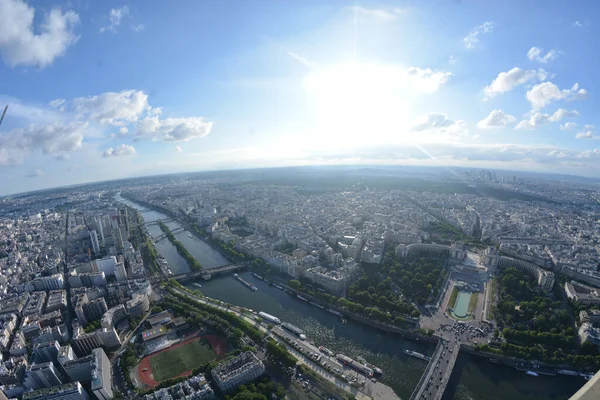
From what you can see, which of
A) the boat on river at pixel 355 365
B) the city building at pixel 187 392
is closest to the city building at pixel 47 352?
the city building at pixel 187 392

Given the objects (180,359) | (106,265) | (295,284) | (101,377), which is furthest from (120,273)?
(295,284)

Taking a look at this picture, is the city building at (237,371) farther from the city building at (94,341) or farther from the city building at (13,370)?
the city building at (13,370)

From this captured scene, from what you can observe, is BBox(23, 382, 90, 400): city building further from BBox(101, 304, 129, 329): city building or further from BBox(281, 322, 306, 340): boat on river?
BBox(281, 322, 306, 340): boat on river

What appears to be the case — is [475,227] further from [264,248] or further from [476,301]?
[264,248]

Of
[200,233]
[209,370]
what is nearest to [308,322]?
[209,370]

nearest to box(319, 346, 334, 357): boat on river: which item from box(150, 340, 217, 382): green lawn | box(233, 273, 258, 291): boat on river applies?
box(150, 340, 217, 382): green lawn

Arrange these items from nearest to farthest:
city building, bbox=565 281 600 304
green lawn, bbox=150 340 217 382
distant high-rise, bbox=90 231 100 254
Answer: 1. green lawn, bbox=150 340 217 382
2. city building, bbox=565 281 600 304
3. distant high-rise, bbox=90 231 100 254
